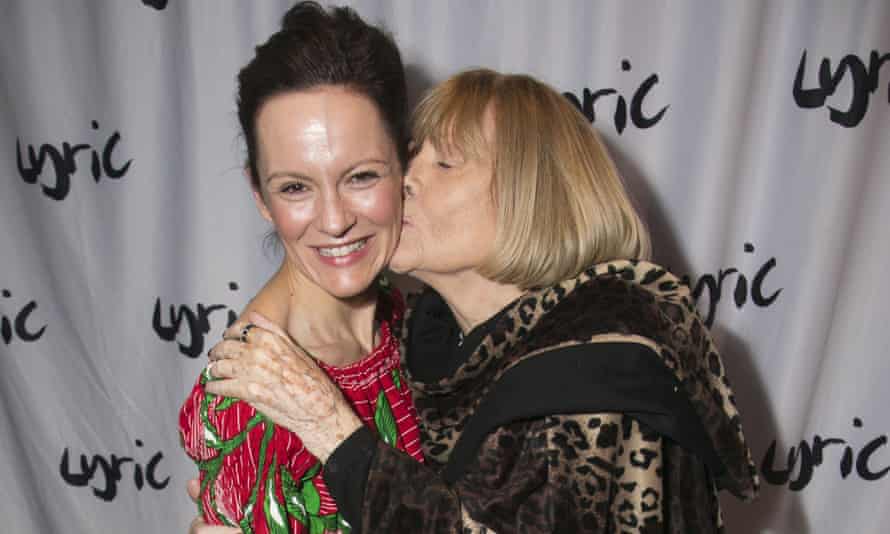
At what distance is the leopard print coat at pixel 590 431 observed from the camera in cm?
99

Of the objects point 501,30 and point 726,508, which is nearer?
point 501,30

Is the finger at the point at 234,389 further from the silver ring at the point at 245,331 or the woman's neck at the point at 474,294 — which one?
the woman's neck at the point at 474,294

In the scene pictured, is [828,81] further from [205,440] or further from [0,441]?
[0,441]

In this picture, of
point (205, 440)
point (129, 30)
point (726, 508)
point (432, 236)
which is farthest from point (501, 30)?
point (726, 508)

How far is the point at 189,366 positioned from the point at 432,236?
3.06 ft

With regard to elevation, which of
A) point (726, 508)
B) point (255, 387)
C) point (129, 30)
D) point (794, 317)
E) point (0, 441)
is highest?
point (129, 30)

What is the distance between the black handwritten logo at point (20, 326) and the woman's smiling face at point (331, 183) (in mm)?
935

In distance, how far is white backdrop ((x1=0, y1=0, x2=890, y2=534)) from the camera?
5.57 ft

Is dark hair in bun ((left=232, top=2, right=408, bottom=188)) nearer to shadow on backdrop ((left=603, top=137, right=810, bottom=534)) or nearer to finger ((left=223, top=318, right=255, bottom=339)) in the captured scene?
finger ((left=223, top=318, right=255, bottom=339))

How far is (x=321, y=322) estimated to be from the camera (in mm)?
1312

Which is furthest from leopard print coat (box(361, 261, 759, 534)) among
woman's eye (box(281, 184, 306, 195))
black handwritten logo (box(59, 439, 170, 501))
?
black handwritten logo (box(59, 439, 170, 501))

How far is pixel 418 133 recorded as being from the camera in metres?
1.27

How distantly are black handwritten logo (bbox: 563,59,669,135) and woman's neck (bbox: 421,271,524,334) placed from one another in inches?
26.7

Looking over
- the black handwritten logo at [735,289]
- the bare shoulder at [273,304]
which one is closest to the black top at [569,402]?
the bare shoulder at [273,304]
